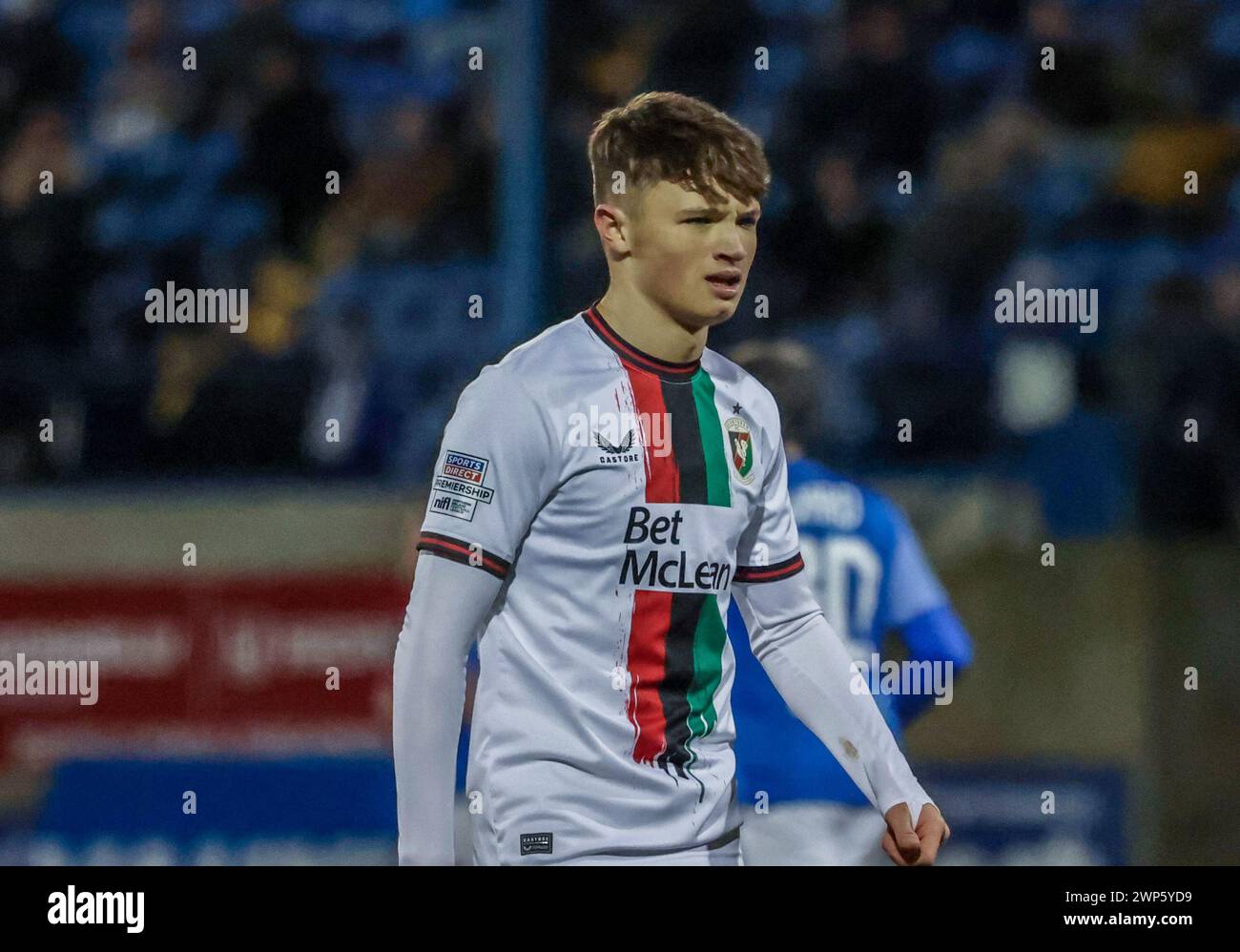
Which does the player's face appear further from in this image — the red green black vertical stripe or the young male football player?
the red green black vertical stripe

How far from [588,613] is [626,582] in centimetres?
8

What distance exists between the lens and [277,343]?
5.20 metres

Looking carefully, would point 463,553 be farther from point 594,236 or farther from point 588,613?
point 594,236

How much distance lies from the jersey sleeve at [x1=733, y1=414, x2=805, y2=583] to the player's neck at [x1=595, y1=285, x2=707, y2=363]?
257 mm

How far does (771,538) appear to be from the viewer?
9.73ft

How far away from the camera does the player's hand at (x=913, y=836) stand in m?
2.81

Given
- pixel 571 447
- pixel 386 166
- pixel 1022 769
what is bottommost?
pixel 1022 769

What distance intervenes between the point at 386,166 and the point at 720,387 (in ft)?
9.61

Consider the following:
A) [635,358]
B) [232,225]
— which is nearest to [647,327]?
[635,358]

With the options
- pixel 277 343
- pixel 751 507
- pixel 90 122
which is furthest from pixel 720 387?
pixel 90 122

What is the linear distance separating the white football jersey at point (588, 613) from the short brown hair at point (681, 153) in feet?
1.24

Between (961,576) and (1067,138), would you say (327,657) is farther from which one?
(1067,138)

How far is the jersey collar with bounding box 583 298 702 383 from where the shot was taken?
2.89m

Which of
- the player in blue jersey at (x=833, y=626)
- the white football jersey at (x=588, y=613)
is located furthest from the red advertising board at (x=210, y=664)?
the white football jersey at (x=588, y=613)
